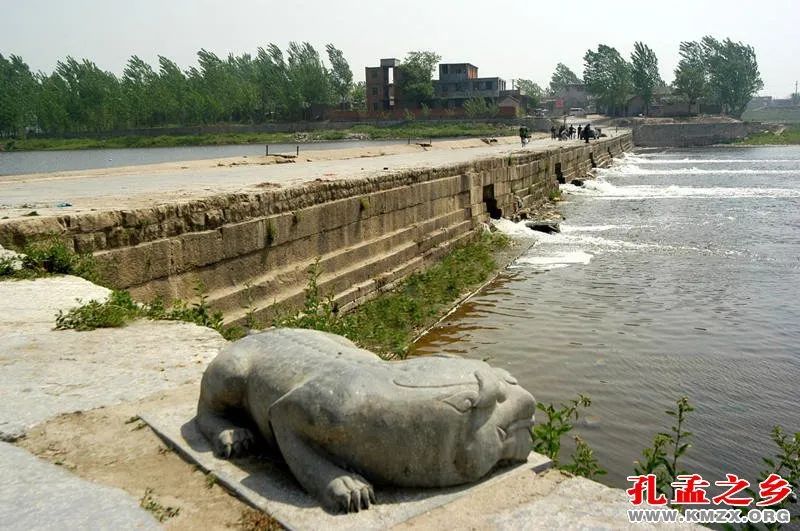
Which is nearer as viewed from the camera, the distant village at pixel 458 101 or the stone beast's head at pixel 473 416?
the stone beast's head at pixel 473 416

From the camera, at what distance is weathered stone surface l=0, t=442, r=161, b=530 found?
254 centimetres

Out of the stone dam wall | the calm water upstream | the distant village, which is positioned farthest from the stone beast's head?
the distant village

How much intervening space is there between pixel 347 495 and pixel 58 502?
112 cm

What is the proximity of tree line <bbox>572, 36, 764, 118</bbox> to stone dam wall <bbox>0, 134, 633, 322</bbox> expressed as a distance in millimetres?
87560

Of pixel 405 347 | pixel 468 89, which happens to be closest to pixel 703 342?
pixel 405 347

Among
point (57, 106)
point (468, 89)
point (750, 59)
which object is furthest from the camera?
point (750, 59)

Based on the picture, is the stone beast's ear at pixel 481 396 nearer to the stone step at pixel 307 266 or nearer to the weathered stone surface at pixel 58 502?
the weathered stone surface at pixel 58 502

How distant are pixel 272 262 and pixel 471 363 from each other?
18.7ft

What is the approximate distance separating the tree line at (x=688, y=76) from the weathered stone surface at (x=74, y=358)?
96401 millimetres

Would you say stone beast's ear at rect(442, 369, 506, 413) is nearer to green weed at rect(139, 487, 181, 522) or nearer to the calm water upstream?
green weed at rect(139, 487, 181, 522)

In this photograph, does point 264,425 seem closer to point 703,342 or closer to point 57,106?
point 703,342

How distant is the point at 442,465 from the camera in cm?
286

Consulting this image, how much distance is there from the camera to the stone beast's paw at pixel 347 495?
2.69 meters

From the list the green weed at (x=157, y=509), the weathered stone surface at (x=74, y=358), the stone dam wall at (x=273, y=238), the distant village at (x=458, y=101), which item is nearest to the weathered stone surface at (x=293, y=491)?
the green weed at (x=157, y=509)
